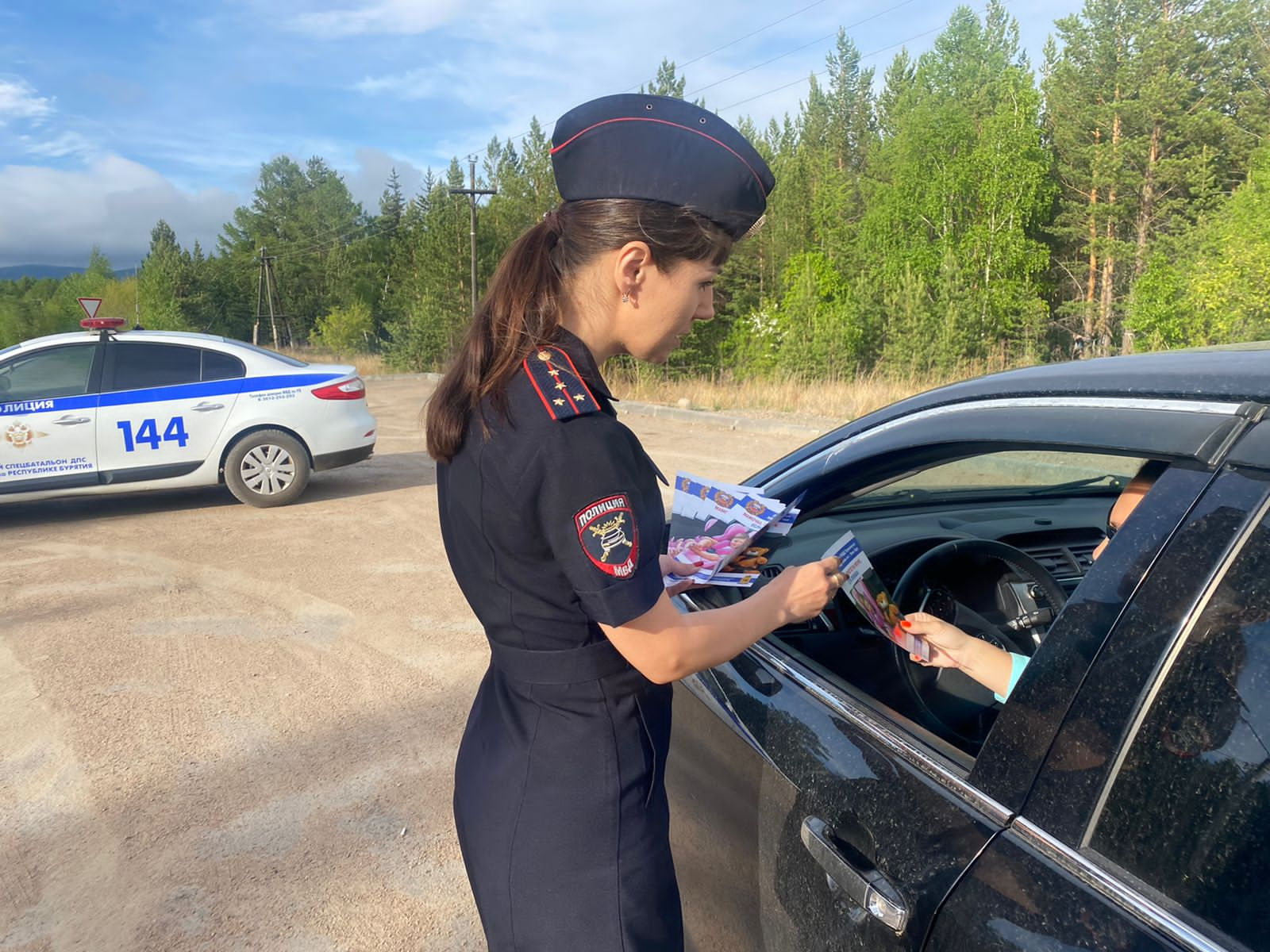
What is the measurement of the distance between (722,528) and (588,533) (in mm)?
730

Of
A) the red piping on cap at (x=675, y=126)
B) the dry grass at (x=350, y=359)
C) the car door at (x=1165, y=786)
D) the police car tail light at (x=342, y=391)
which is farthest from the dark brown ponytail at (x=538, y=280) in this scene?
the dry grass at (x=350, y=359)

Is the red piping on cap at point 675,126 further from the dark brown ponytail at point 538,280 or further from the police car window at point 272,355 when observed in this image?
the police car window at point 272,355

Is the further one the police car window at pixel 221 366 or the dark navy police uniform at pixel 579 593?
the police car window at pixel 221 366

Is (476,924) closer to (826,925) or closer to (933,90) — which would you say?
(826,925)

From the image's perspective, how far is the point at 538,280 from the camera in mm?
1382

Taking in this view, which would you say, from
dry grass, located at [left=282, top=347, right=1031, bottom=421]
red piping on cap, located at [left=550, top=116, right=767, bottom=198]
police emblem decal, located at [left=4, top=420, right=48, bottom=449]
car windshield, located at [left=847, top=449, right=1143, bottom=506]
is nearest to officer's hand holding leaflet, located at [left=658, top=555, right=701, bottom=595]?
red piping on cap, located at [left=550, top=116, right=767, bottom=198]

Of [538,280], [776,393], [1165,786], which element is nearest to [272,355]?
[538,280]

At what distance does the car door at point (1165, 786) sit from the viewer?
3.10 ft

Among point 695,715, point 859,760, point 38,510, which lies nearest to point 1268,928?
point 859,760

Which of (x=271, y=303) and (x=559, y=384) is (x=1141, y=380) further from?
(x=271, y=303)

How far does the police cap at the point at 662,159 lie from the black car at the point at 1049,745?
1.98 ft

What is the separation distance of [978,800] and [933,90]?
4445 centimetres

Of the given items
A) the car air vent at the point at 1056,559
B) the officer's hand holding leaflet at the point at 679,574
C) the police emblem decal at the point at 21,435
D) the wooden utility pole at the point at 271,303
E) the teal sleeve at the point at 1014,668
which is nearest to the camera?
the teal sleeve at the point at 1014,668

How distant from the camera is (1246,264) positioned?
17797mm
